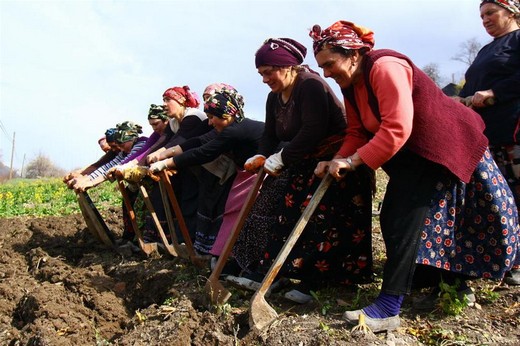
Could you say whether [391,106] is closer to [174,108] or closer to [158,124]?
[174,108]

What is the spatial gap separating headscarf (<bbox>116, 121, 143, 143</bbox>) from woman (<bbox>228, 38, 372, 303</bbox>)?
3.08m

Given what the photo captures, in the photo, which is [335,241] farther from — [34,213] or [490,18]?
[34,213]

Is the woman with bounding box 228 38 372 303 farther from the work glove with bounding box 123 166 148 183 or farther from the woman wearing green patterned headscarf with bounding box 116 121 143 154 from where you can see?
the woman wearing green patterned headscarf with bounding box 116 121 143 154

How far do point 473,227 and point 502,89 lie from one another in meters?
0.94

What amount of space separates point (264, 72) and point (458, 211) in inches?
58.5

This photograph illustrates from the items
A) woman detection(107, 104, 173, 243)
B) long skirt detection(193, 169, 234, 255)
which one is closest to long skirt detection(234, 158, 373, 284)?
long skirt detection(193, 169, 234, 255)

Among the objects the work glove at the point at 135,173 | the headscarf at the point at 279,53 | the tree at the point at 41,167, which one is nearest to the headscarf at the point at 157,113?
the work glove at the point at 135,173

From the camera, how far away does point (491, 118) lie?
3199mm

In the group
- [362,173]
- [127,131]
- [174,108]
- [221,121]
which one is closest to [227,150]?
[221,121]

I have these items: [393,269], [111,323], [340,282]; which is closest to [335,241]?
[340,282]

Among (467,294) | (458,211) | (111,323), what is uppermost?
(458,211)

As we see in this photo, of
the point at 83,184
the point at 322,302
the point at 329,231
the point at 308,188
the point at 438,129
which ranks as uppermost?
the point at 438,129

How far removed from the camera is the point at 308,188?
3.28 m

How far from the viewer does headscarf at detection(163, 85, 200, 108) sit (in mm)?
5273
